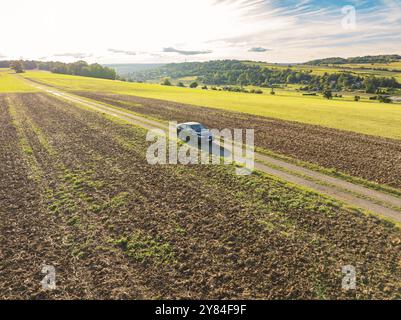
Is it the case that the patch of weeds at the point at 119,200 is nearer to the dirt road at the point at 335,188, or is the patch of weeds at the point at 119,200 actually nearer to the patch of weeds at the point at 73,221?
the patch of weeds at the point at 73,221

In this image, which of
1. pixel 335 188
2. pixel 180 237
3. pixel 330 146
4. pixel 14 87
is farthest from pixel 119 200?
pixel 14 87

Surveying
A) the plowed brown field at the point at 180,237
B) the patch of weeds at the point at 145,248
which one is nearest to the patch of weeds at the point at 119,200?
the plowed brown field at the point at 180,237

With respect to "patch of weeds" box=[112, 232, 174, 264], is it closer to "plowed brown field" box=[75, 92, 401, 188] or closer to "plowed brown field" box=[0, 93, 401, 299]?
"plowed brown field" box=[0, 93, 401, 299]

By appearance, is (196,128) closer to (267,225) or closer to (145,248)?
(267,225)

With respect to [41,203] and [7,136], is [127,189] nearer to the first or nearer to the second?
[41,203]
